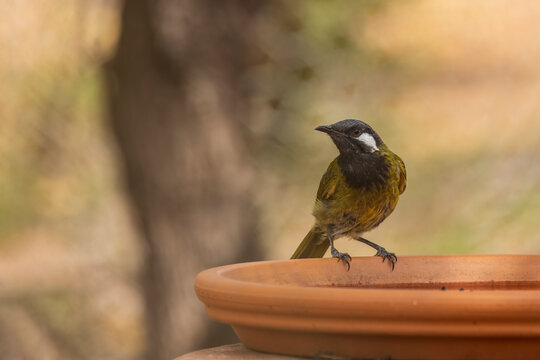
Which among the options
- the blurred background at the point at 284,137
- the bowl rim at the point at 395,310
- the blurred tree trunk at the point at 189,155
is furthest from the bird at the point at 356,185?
the bowl rim at the point at 395,310

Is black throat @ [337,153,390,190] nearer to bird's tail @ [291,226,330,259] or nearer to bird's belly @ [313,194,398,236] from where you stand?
bird's belly @ [313,194,398,236]

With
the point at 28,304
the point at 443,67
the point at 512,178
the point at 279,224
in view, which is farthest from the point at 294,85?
the point at 28,304

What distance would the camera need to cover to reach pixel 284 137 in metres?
6.54

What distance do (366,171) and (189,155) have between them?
1.22m

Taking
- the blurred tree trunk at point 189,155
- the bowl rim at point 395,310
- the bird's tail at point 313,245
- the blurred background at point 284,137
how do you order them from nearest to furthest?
1. the bowl rim at point 395,310
2. the bird's tail at point 313,245
3. the blurred tree trunk at point 189,155
4. the blurred background at point 284,137

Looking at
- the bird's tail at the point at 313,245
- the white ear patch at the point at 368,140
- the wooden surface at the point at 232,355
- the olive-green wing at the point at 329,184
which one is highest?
the white ear patch at the point at 368,140

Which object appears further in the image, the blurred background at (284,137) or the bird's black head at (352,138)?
the blurred background at (284,137)

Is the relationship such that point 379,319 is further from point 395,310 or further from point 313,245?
point 313,245

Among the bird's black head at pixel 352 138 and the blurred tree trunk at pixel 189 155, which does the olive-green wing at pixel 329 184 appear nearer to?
the bird's black head at pixel 352 138

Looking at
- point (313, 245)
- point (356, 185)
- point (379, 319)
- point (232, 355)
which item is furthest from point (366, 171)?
point (379, 319)

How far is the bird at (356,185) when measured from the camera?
138 inches

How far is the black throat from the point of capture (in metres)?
3.51

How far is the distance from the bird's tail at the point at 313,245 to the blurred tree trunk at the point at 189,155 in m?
0.63

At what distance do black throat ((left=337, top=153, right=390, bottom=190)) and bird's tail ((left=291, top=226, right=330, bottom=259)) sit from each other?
0.34 meters
